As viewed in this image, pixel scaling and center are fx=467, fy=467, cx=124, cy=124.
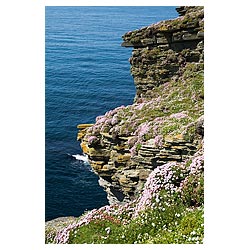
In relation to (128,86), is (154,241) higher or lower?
lower

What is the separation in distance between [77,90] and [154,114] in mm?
5665

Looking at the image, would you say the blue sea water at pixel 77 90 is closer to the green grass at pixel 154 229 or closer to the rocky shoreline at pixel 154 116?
the rocky shoreline at pixel 154 116

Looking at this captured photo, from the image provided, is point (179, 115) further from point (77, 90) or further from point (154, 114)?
point (77, 90)

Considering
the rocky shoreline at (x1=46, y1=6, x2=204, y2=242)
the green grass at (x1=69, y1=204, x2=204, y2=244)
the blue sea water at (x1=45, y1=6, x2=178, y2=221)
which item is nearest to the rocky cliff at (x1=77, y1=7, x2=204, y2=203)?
the rocky shoreline at (x1=46, y1=6, x2=204, y2=242)

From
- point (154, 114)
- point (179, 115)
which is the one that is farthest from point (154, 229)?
point (154, 114)

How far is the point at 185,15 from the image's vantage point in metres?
19.0

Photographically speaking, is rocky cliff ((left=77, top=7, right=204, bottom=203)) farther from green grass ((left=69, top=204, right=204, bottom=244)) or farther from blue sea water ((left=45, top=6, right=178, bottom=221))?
green grass ((left=69, top=204, right=204, bottom=244))

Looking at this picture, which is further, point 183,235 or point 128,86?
point 128,86

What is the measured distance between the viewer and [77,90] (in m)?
23.0
